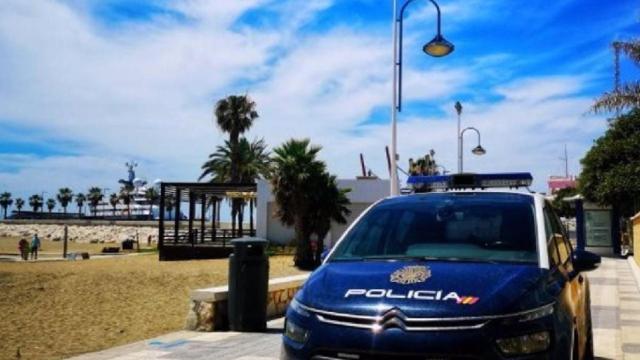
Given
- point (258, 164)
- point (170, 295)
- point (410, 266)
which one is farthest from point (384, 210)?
point (258, 164)

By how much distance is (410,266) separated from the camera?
Result: 4.09m

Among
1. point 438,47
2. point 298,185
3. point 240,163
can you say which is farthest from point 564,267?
point 240,163

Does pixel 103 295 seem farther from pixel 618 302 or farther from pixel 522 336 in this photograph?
pixel 522 336

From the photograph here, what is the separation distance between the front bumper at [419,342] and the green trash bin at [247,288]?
5.39 m

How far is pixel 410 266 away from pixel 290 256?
33060 millimetres

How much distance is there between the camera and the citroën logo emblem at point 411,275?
12.5ft

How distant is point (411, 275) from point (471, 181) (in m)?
3.13

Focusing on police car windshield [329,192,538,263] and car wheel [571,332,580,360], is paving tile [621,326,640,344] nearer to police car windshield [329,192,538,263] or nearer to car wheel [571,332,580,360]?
car wheel [571,332,580,360]

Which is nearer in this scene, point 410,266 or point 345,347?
point 345,347

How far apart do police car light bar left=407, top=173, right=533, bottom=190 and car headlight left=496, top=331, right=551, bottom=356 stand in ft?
10.5

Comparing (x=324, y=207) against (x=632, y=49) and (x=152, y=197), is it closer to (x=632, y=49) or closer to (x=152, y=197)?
(x=632, y=49)

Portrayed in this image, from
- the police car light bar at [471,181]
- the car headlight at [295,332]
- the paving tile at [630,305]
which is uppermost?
the police car light bar at [471,181]

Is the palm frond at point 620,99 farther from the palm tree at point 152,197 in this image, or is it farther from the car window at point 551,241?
the palm tree at point 152,197

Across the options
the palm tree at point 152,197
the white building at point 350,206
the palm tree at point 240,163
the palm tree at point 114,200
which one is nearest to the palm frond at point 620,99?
the white building at point 350,206
